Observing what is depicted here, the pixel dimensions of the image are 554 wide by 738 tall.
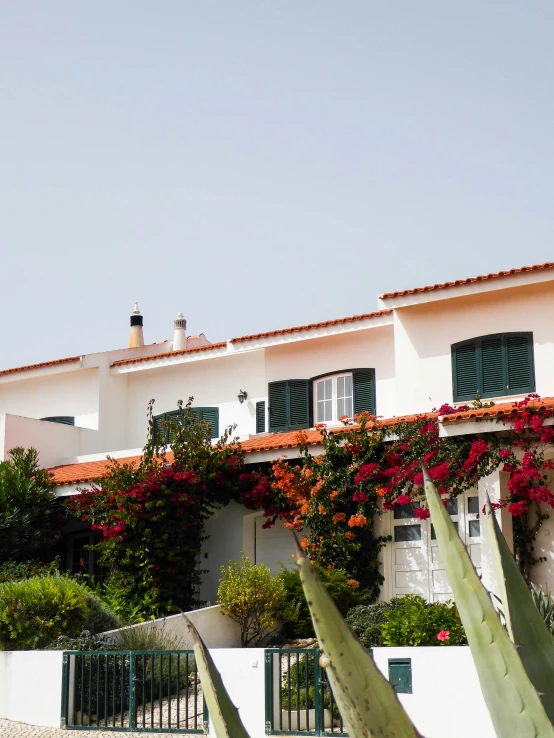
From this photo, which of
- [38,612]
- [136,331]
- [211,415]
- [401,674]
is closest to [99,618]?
[38,612]

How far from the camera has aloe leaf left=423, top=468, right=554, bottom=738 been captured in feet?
6.61

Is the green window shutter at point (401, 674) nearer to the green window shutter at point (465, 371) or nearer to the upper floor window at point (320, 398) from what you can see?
the green window shutter at point (465, 371)

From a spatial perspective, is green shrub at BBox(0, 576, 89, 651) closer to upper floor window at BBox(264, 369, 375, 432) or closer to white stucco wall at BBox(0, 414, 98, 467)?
white stucco wall at BBox(0, 414, 98, 467)

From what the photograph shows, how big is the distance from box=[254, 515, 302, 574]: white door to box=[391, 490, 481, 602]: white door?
2.53m

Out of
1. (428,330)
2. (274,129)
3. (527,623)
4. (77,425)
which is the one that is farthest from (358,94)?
(77,425)

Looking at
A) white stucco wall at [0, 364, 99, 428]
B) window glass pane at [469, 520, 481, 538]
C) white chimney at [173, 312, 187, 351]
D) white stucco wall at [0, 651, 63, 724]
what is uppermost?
white chimney at [173, 312, 187, 351]

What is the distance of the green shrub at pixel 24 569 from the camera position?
17.5 metres

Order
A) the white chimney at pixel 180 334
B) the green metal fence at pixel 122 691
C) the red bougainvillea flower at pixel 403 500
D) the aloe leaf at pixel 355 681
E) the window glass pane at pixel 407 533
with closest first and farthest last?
the aloe leaf at pixel 355 681
the green metal fence at pixel 122 691
the red bougainvillea flower at pixel 403 500
the window glass pane at pixel 407 533
the white chimney at pixel 180 334

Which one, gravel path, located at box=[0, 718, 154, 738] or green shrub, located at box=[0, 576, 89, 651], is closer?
gravel path, located at box=[0, 718, 154, 738]

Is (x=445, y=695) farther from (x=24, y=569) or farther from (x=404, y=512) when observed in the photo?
(x=24, y=569)

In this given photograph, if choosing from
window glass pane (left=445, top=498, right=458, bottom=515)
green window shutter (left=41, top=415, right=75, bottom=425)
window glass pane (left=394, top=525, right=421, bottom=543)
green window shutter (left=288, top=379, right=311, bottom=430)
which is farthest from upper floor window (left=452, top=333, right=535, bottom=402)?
green window shutter (left=41, top=415, right=75, bottom=425)

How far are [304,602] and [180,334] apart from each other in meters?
11.5

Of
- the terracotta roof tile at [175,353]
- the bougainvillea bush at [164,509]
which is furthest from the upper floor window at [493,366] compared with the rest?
the terracotta roof tile at [175,353]

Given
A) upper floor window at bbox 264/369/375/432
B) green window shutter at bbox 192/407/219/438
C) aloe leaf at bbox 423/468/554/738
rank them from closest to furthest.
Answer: aloe leaf at bbox 423/468/554/738
upper floor window at bbox 264/369/375/432
green window shutter at bbox 192/407/219/438
